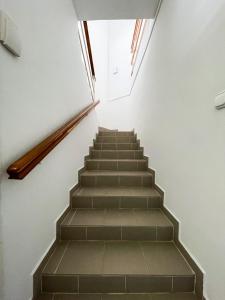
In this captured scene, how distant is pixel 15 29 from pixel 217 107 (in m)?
1.18

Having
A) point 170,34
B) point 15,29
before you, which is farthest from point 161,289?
point 170,34

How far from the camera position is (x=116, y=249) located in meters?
1.55

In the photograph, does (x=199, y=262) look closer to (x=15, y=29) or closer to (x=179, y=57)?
(x=179, y=57)

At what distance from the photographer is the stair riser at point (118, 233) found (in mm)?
1672

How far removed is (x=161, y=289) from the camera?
50.5 inches

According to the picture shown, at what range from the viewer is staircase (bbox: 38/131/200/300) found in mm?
1282

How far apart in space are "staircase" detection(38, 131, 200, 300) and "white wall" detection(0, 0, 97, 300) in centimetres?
21

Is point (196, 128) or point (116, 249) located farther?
point (116, 249)

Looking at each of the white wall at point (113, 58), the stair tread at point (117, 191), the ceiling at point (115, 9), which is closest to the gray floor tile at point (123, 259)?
the stair tread at point (117, 191)

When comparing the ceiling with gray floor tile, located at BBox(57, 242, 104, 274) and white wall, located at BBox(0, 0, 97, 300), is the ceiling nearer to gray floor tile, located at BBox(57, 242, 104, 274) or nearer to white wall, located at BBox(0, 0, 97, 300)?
white wall, located at BBox(0, 0, 97, 300)

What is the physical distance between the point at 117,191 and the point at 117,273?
101cm

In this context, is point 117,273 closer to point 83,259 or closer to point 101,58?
point 83,259

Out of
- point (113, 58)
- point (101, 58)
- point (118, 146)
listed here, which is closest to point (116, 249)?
point (118, 146)

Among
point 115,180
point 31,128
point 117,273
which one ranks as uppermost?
point 31,128
